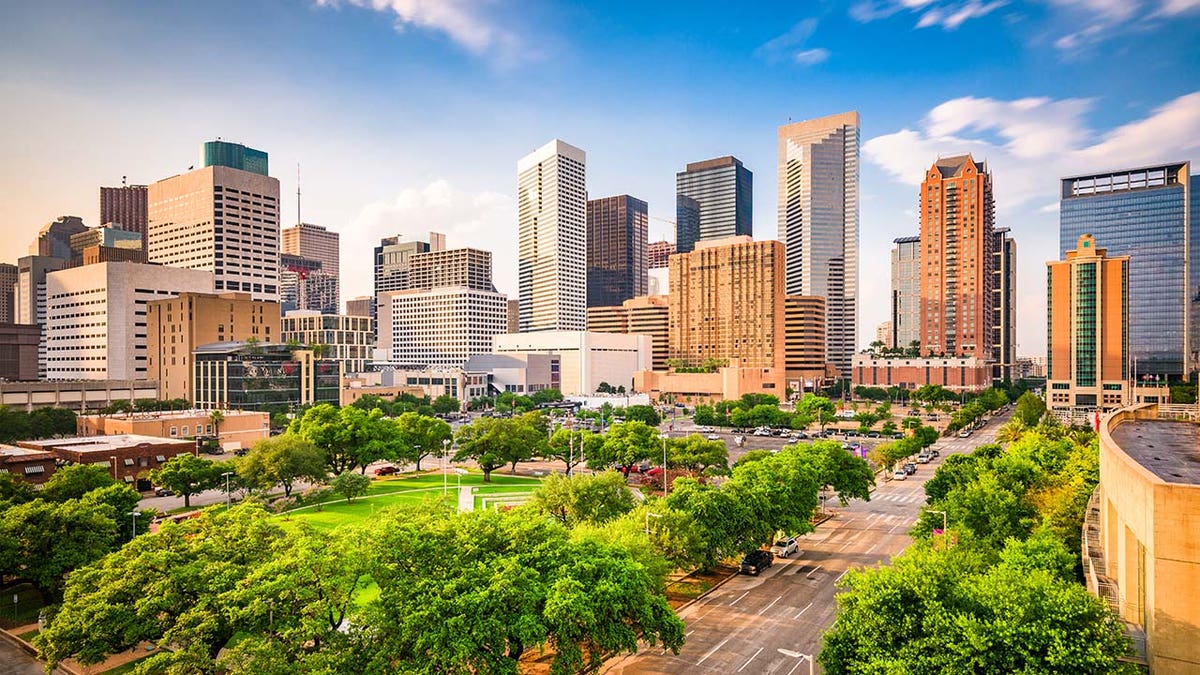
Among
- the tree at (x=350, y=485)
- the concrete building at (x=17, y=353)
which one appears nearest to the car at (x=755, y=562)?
the tree at (x=350, y=485)

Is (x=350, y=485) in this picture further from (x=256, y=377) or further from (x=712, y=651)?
(x=256, y=377)

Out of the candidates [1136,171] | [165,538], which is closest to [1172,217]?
[1136,171]

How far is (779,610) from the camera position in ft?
131

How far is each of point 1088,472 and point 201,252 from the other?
21381cm

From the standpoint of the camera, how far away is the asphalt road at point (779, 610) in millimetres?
33031

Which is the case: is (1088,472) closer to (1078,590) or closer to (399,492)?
(1078,590)

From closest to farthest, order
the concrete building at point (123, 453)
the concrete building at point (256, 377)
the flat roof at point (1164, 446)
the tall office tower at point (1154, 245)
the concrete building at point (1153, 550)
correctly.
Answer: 1. the concrete building at point (1153, 550)
2. the flat roof at point (1164, 446)
3. the concrete building at point (123, 453)
4. the concrete building at point (256, 377)
5. the tall office tower at point (1154, 245)

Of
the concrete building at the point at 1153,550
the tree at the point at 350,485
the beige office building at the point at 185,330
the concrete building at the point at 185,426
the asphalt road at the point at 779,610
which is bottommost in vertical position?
the asphalt road at the point at 779,610

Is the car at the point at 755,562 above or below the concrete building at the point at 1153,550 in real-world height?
below

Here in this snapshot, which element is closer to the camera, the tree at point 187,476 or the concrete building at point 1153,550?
the concrete building at point 1153,550

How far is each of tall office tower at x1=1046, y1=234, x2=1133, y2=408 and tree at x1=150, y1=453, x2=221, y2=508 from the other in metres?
155

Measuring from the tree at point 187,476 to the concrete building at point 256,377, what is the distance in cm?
5472

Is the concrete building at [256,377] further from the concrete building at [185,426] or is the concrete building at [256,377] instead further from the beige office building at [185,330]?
the beige office building at [185,330]

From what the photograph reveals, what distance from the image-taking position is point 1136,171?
19075 cm
